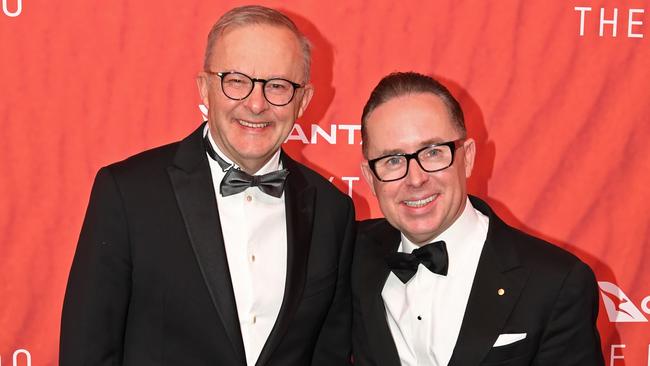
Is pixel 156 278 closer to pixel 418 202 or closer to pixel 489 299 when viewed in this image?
pixel 418 202

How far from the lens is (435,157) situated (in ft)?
6.94

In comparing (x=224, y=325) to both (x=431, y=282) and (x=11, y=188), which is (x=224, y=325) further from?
(x=11, y=188)

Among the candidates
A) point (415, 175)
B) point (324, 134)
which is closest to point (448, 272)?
point (415, 175)

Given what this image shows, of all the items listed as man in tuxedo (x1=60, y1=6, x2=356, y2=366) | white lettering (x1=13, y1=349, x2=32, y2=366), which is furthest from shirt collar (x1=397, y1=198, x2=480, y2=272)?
white lettering (x1=13, y1=349, x2=32, y2=366)

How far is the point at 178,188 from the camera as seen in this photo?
2086 mm

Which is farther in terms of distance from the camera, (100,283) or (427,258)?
(427,258)

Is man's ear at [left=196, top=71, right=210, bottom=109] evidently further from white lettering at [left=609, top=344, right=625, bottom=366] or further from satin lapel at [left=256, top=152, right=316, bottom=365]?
white lettering at [left=609, top=344, right=625, bottom=366]

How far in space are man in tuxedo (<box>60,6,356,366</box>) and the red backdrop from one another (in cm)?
67

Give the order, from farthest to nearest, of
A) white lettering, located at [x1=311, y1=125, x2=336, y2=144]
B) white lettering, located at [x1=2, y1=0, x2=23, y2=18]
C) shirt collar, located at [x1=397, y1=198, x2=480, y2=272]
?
white lettering, located at [x1=311, y1=125, x2=336, y2=144], white lettering, located at [x1=2, y1=0, x2=23, y2=18], shirt collar, located at [x1=397, y1=198, x2=480, y2=272]

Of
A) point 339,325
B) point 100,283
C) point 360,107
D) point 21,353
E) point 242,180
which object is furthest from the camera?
point 360,107

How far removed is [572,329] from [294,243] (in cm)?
81

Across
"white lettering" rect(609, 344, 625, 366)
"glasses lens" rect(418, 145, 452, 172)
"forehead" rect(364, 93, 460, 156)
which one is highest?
"forehead" rect(364, 93, 460, 156)

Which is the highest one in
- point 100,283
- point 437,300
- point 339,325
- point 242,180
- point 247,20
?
point 247,20

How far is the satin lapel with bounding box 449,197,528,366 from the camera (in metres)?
2.04
